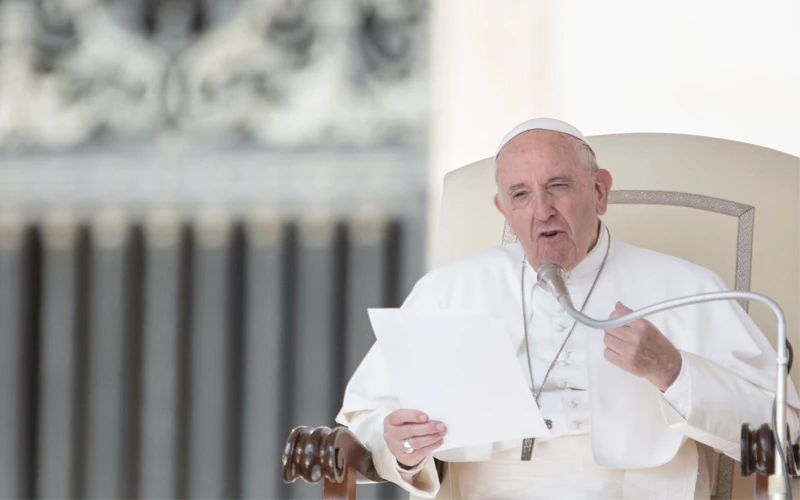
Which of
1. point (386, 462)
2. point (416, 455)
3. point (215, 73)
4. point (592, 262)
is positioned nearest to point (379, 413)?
point (386, 462)

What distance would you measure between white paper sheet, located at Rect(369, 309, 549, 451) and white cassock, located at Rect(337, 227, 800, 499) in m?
0.21

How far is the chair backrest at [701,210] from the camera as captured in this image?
2.53 meters

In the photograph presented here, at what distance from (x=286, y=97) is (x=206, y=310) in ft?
2.70

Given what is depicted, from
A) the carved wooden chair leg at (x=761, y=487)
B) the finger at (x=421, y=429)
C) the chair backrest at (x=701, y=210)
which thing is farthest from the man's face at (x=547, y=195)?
the carved wooden chair leg at (x=761, y=487)

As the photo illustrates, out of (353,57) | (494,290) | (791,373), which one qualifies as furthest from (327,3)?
(791,373)

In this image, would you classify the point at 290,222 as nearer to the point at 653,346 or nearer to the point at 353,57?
the point at 353,57

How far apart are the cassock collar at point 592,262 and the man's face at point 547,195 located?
0.26 feet

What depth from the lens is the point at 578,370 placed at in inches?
94.9

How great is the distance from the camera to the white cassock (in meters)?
2.14

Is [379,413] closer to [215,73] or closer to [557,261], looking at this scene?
[557,261]

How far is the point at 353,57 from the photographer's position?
12.4ft

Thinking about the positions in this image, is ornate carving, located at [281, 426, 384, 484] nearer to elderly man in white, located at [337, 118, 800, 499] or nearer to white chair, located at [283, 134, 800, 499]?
elderly man in white, located at [337, 118, 800, 499]

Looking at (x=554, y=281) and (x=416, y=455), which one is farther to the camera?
(x=416, y=455)

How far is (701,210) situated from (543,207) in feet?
1.71
